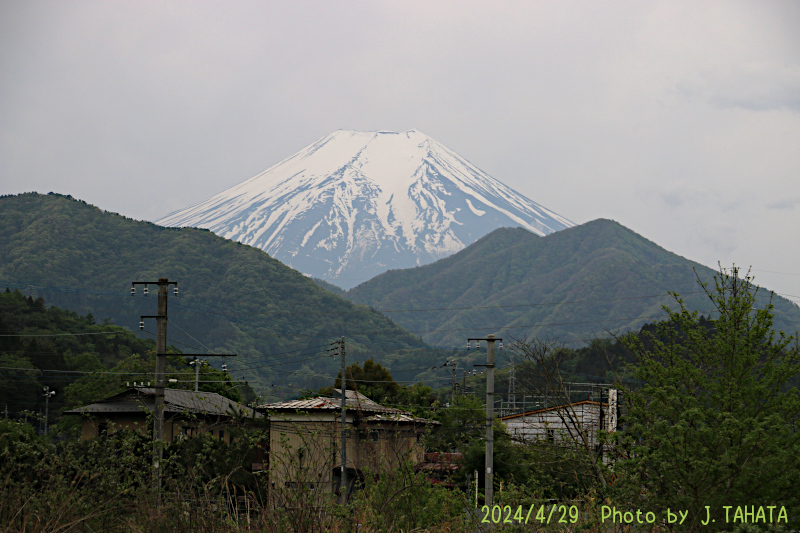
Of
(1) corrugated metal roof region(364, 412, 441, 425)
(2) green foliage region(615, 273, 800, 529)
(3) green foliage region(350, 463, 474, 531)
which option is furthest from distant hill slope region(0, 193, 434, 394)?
(2) green foliage region(615, 273, 800, 529)

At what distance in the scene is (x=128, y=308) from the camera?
387 feet

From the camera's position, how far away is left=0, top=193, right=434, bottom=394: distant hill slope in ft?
354

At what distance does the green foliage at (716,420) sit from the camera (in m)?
8.63

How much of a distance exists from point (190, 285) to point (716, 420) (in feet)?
404

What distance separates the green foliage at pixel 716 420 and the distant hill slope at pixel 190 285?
83.0m

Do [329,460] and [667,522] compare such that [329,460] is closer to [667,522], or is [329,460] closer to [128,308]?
[667,522]

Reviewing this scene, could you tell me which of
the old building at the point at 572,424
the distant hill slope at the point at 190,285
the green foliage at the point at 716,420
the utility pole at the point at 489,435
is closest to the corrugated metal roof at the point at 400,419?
the old building at the point at 572,424

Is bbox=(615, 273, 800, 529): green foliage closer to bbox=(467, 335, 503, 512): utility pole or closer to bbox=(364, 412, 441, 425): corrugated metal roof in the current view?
Result: bbox=(364, 412, 441, 425): corrugated metal roof

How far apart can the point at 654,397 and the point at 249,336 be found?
329 feet

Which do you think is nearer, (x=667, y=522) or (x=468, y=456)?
(x=667, y=522)

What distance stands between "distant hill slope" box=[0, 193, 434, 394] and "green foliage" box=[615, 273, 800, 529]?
8297 centimetres

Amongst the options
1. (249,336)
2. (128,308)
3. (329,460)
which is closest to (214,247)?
(128,308)

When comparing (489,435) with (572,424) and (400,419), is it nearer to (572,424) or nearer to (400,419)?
(400,419)

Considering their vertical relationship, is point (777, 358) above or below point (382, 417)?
above
